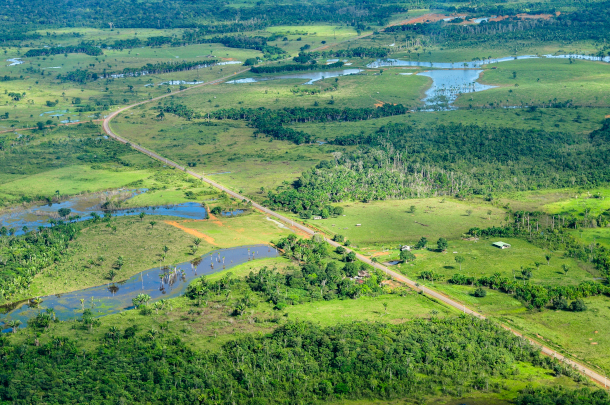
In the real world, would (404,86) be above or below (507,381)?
above

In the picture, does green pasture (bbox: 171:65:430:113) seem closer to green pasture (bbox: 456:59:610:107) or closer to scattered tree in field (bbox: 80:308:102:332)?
green pasture (bbox: 456:59:610:107)

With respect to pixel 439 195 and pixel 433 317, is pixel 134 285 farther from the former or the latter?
pixel 439 195

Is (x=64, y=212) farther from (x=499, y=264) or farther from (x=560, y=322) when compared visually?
(x=560, y=322)

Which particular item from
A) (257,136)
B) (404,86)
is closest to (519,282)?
(257,136)

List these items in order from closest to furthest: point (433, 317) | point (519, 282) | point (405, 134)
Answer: point (433, 317) < point (519, 282) < point (405, 134)

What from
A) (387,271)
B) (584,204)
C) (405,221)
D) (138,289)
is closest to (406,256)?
(387,271)

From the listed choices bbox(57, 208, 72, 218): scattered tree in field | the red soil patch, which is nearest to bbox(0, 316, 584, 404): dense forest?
the red soil patch

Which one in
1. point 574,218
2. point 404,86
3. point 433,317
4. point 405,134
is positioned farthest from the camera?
point 404,86
